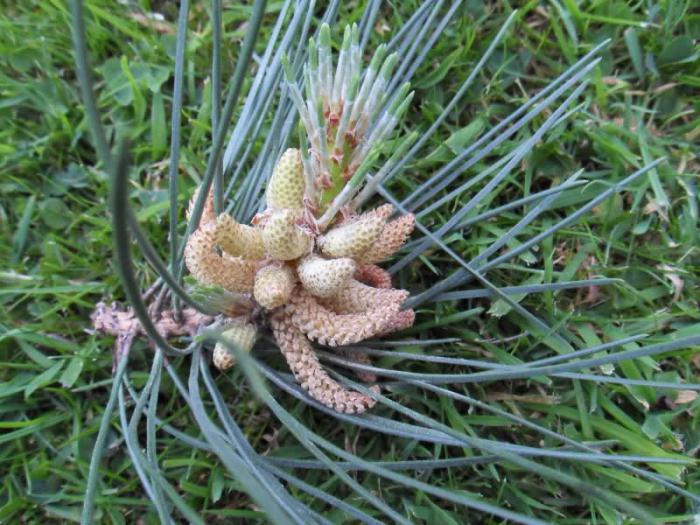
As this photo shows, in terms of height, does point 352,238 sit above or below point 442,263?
above

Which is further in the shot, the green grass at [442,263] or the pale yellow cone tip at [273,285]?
the green grass at [442,263]

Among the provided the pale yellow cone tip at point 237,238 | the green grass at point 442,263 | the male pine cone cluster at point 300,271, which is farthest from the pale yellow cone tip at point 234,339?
the green grass at point 442,263

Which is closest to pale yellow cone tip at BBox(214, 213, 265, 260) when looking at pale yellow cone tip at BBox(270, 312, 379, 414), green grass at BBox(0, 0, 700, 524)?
pale yellow cone tip at BBox(270, 312, 379, 414)

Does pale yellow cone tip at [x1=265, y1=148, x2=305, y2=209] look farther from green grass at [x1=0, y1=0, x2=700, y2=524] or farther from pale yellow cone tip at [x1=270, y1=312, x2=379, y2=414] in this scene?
green grass at [x1=0, y1=0, x2=700, y2=524]

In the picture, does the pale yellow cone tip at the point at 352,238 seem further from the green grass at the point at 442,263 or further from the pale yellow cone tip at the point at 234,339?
the green grass at the point at 442,263

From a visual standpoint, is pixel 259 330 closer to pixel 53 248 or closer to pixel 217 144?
pixel 217 144

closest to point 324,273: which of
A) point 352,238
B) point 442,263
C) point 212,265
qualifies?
point 352,238

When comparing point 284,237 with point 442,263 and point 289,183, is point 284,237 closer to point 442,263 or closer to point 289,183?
point 289,183
